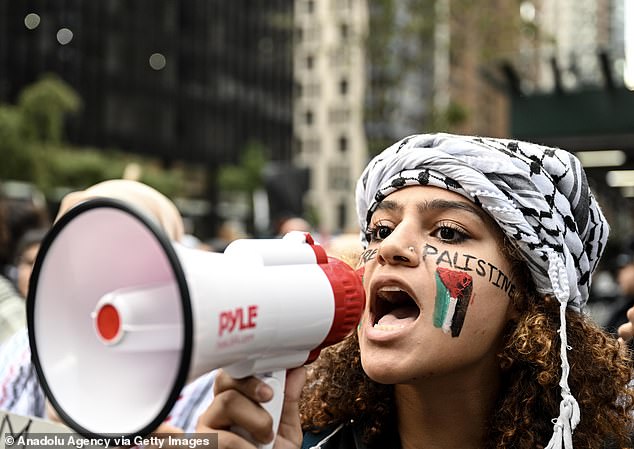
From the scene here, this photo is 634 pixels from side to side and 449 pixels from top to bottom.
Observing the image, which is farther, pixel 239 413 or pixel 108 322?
pixel 239 413

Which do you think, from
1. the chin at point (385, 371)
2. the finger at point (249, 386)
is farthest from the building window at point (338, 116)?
the finger at point (249, 386)

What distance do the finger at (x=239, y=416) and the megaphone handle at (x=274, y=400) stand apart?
0.01m

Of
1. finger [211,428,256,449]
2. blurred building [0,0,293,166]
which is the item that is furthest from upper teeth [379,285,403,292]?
blurred building [0,0,293,166]

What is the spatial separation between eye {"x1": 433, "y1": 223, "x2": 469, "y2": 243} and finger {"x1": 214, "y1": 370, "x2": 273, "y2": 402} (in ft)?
2.04

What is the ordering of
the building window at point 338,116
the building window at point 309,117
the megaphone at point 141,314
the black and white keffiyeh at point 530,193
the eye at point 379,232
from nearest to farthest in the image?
1. the megaphone at point 141,314
2. the black and white keffiyeh at point 530,193
3. the eye at point 379,232
4. the building window at point 338,116
5. the building window at point 309,117

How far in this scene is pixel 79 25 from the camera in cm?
4175

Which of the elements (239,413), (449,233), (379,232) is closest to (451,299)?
(449,233)

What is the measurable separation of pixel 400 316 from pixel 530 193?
16.5 inches

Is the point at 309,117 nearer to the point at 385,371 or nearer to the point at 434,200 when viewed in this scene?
the point at 434,200

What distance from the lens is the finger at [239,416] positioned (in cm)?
151

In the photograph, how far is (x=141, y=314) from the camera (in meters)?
1.35

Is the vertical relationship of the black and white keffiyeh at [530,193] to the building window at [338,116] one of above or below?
above

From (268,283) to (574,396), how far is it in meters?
0.94

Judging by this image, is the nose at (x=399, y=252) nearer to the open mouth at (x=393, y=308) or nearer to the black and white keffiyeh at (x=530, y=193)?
the open mouth at (x=393, y=308)
